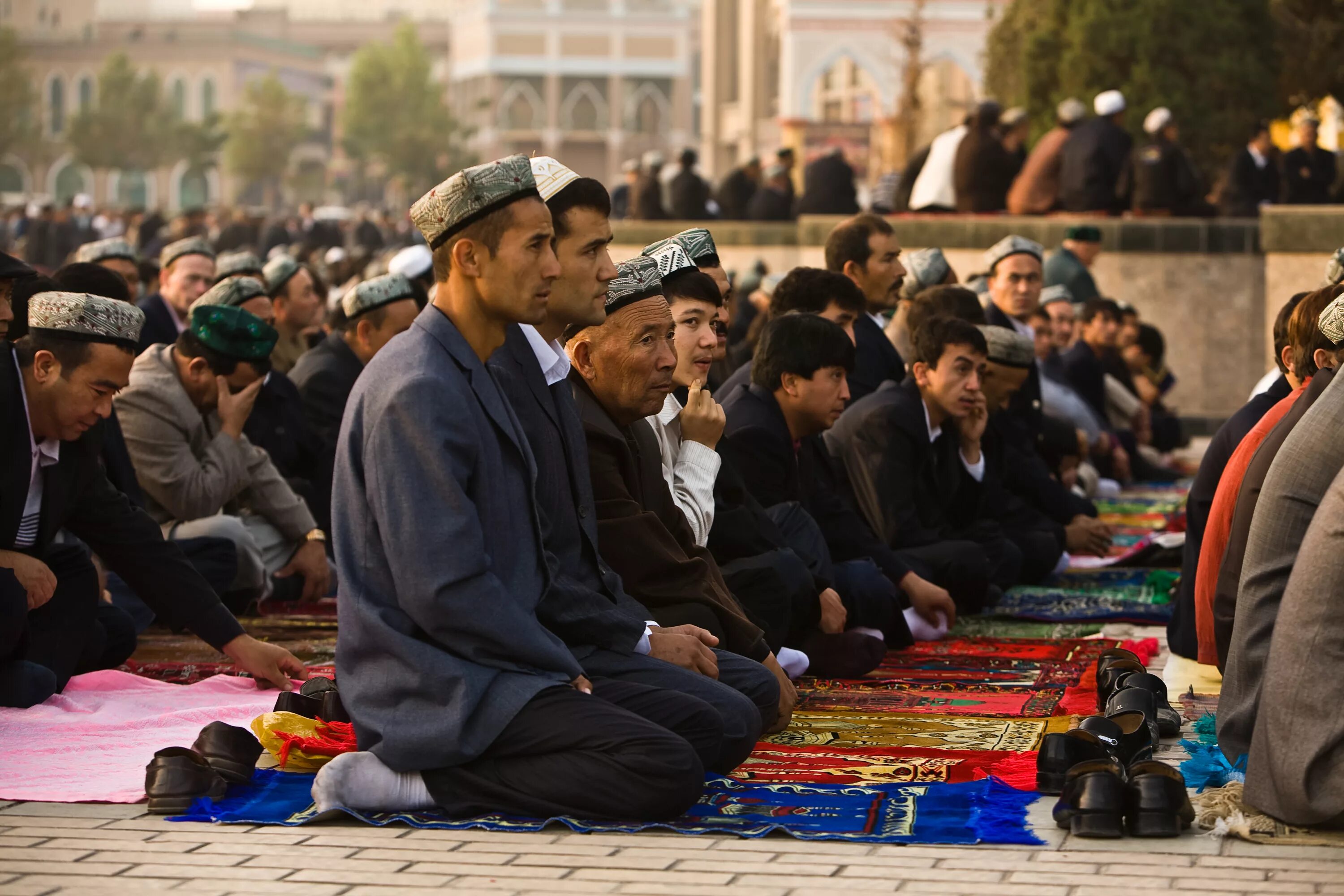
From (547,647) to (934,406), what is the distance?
3.24 m

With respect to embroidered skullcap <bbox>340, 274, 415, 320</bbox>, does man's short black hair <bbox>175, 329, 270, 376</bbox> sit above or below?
below

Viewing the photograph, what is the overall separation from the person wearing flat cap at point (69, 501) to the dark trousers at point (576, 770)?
1294 millimetres

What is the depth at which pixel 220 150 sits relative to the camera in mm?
84875

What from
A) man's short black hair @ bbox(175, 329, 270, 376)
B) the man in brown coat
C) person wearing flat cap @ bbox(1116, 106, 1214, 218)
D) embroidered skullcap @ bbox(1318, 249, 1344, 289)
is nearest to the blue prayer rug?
man's short black hair @ bbox(175, 329, 270, 376)

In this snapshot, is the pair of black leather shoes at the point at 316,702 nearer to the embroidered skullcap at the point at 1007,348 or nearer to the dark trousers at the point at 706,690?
the dark trousers at the point at 706,690

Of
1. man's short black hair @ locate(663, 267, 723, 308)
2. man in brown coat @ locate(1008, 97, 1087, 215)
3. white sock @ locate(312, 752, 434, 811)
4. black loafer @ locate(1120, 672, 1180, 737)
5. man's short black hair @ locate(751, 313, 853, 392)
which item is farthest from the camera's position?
man in brown coat @ locate(1008, 97, 1087, 215)

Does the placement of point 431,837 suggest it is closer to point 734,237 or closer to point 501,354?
point 501,354

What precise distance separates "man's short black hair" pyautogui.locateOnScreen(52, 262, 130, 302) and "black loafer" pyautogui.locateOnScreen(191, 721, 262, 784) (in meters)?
3.05

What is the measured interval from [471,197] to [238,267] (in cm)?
581

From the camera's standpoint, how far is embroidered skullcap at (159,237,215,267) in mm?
9312

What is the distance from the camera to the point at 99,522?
5.32 m

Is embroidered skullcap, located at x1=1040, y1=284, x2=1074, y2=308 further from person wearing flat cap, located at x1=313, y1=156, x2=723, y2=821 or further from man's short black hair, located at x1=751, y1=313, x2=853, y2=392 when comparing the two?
person wearing flat cap, located at x1=313, y1=156, x2=723, y2=821

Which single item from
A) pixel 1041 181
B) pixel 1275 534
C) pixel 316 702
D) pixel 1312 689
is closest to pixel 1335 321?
pixel 1275 534

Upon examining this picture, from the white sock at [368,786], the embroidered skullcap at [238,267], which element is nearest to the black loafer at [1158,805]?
the white sock at [368,786]
